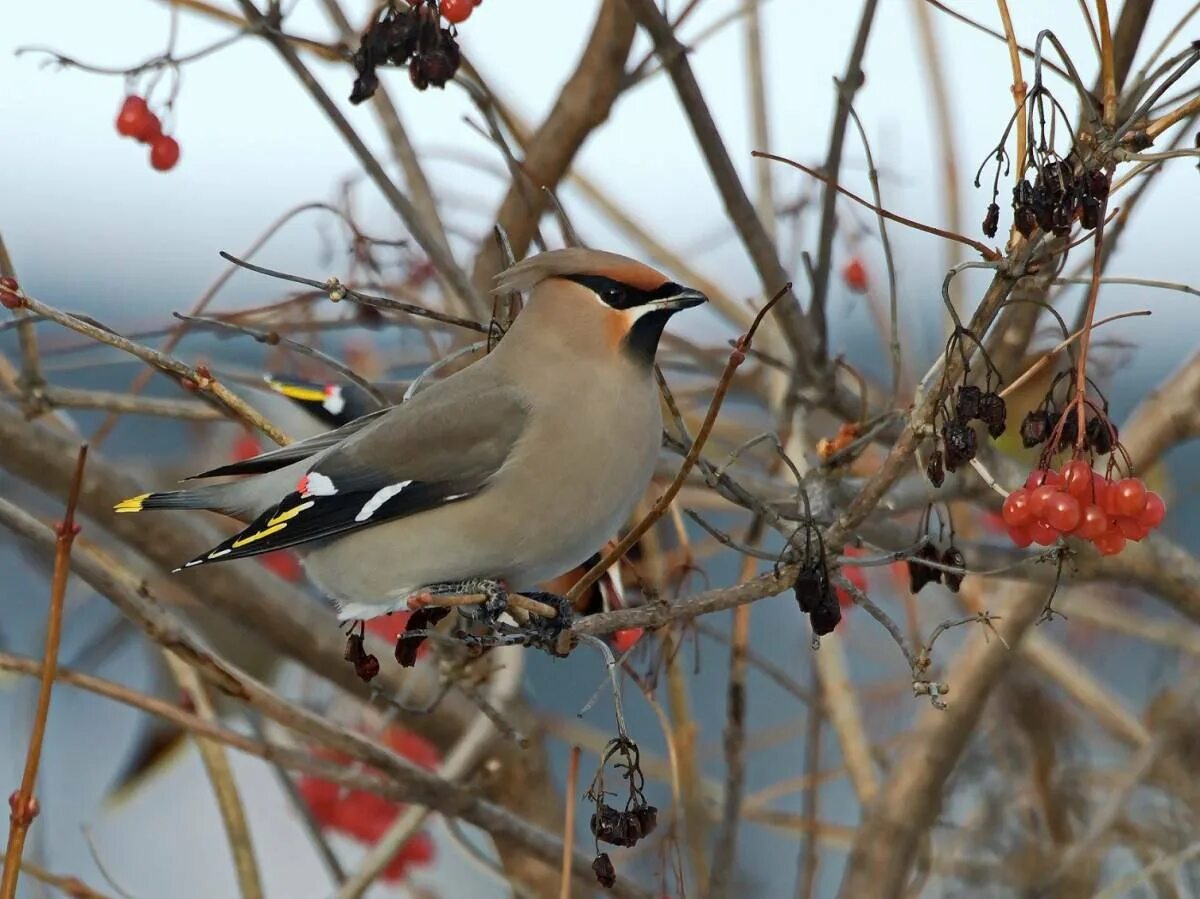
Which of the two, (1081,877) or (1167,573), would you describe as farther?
(1081,877)

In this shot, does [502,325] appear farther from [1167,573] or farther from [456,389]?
[1167,573]

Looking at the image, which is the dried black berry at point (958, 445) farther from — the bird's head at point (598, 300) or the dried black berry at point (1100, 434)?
the bird's head at point (598, 300)

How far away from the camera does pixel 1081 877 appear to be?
301 centimetres

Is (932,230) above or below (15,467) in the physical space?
below

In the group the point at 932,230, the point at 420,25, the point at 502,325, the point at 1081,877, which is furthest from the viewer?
the point at 1081,877

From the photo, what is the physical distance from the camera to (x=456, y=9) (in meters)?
2.19

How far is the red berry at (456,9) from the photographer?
219cm

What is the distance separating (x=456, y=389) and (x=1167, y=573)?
120cm

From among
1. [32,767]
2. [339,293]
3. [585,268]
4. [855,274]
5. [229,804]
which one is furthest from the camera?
[855,274]

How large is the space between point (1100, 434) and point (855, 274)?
2003mm

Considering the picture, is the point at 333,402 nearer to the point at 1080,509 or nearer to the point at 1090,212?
the point at 1080,509

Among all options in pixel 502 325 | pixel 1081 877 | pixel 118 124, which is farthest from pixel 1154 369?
pixel 118 124

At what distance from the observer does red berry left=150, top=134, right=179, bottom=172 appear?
9.37 ft

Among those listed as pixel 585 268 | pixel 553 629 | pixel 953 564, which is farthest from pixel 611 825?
pixel 585 268
